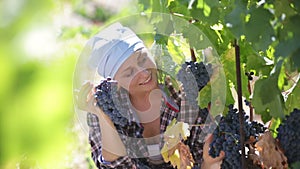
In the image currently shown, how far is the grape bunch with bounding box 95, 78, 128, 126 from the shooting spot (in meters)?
1.32

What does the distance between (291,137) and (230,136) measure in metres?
Answer: 0.13

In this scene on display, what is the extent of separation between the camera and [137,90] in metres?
1.46

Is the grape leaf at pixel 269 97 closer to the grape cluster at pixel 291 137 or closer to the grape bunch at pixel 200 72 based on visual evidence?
the grape cluster at pixel 291 137

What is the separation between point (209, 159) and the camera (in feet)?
4.00

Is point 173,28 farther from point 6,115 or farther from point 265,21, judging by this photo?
point 6,115

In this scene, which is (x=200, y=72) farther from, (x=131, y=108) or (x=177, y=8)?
(x=131, y=108)

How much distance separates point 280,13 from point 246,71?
37 cm

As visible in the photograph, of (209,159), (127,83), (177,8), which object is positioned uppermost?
(177,8)

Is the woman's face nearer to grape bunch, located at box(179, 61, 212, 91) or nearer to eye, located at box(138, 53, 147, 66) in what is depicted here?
eye, located at box(138, 53, 147, 66)

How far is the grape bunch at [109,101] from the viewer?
1315 mm

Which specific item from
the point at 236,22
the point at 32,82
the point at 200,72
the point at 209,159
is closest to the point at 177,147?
the point at 209,159

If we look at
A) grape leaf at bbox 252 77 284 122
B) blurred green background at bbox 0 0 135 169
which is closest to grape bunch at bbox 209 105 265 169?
grape leaf at bbox 252 77 284 122

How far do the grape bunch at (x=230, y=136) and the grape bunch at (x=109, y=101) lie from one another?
0.89 feet

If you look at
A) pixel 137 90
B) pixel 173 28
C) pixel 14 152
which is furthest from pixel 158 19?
pixel 14 152
